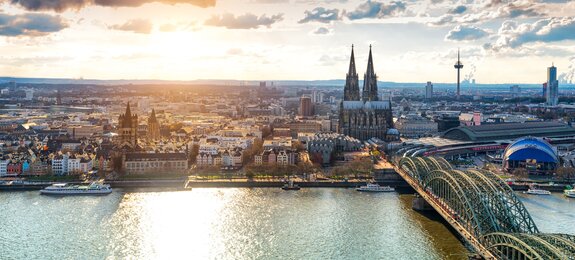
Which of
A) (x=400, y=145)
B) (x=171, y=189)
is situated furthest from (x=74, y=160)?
(x=400, y=145)

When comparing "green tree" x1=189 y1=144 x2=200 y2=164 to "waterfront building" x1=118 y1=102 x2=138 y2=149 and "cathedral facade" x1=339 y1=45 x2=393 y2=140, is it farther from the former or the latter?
"cathedral facade" x1=339 y1=45 x2=393 y2=140

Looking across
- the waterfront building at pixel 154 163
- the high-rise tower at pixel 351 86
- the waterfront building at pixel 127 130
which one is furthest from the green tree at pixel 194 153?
the high-rise tower at pixel 351 86

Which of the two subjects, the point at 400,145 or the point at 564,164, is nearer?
the point at 564,164

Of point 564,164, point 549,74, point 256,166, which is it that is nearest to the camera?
point 256,166

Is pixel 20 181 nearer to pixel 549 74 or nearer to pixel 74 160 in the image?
pixel 74 160

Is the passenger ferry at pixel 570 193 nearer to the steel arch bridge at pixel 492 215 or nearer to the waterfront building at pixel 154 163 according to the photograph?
the steel arch bridge at pixel 492 215

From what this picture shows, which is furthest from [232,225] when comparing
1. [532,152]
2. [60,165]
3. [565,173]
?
[532,152]

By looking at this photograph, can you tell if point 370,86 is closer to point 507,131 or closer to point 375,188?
point 507,131
